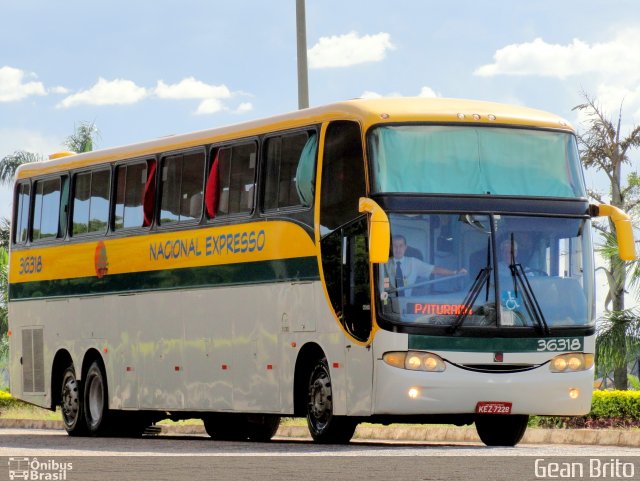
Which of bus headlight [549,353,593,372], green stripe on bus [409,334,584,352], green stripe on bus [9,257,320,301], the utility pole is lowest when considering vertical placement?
bus headlight [549,353,593,372]

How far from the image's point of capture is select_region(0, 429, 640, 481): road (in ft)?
44.7

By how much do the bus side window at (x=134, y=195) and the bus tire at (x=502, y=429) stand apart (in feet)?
19.6

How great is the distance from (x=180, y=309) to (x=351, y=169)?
5.09 meters

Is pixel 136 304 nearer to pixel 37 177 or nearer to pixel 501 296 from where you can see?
pixel 37 177

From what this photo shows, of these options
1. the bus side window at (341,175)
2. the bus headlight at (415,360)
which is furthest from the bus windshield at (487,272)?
the bus side window at (341,175)

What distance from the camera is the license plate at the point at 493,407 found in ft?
60.7

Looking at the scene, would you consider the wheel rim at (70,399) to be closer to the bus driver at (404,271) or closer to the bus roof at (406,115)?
the bus roof at (406,115)

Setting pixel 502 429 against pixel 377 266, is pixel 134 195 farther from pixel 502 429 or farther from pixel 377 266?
pixel 502 429

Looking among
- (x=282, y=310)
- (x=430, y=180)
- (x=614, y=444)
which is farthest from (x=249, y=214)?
(x=614, y=444)

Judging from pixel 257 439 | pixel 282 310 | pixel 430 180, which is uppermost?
pixel 430 180

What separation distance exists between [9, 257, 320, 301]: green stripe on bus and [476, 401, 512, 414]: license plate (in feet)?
8.37

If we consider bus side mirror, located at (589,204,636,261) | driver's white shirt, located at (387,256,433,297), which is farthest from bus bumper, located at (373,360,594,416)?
bus side mirror, located at (589,204,636,261)

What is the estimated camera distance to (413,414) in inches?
730

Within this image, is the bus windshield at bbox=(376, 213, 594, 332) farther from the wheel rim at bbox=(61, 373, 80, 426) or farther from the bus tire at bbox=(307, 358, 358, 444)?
the wheel rim at bbox=(61, 373, 80, 426)
